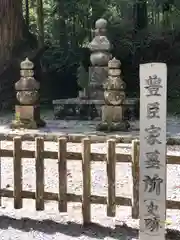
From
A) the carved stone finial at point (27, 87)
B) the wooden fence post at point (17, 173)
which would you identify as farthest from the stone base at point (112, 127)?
the wooden fence post at point (17, 173)

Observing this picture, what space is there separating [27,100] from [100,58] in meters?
1.84

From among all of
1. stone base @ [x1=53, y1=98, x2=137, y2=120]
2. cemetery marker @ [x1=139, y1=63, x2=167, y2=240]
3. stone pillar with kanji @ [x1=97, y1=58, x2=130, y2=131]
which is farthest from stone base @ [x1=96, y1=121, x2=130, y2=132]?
cemetery marker @ [x1=139, y1=63, x2=167, y2=240]

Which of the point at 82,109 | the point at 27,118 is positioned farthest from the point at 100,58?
the point at 27,118

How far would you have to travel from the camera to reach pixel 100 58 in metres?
10.1

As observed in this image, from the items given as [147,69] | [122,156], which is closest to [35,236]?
[122,156]

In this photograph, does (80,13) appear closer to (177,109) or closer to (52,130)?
(177,109)

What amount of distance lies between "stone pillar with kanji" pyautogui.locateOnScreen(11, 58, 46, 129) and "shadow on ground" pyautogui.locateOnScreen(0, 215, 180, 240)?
530 centimetres

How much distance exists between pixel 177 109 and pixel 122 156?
28.6ft

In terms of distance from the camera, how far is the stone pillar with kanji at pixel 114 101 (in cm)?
904

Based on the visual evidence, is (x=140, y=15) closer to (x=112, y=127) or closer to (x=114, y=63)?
(x=114, y=63)

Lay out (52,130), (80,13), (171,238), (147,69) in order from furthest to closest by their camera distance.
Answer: (80,13) < (52,130) < (171,238) < (147,69)

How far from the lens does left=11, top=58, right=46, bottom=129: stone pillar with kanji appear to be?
9.45 meters

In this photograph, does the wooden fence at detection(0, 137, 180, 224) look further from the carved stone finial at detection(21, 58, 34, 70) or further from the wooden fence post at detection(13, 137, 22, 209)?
the carved stone finial at detection(21, 58, 34, 70)

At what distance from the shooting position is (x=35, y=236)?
3.92m
